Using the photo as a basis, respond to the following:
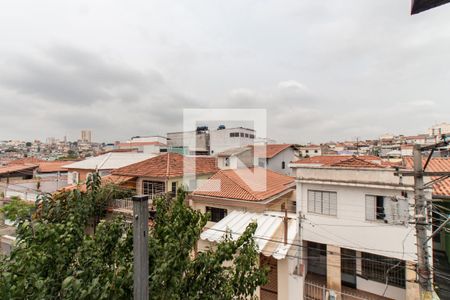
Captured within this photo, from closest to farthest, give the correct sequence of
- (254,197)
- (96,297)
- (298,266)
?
(96,297), (298,266), (254,197)

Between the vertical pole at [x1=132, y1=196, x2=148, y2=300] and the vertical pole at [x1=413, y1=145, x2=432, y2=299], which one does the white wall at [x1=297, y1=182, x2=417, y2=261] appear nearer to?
the vertical pole at [x1=413, y1=145, x2=432, y2=299]

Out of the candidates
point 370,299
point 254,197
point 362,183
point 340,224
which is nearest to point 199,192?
point 254,197

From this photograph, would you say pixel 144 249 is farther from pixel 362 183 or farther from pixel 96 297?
pixel 362 183

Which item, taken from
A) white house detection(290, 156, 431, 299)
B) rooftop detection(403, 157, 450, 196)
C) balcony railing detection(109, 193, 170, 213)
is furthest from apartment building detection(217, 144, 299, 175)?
rooftop detection(403, 157, 450, 196)

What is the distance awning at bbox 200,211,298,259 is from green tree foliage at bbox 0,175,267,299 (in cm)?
593

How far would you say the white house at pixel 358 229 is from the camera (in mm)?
10578

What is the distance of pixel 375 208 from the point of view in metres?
11.2

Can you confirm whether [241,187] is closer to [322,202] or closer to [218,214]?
[218,214]

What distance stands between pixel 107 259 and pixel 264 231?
8991mm

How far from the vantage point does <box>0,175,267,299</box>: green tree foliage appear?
226 centimetres

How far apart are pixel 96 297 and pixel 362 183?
1197 cm

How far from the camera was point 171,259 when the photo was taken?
9.61ft

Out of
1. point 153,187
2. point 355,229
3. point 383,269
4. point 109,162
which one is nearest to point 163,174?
point 153,187

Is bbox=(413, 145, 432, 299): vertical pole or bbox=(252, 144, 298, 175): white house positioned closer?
bbox=(413, 145, 432, 299): vertical pole
